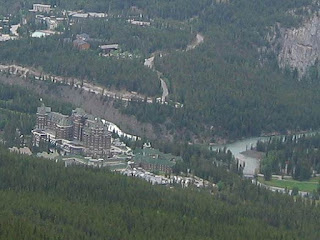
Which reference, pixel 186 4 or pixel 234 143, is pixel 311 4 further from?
pixel 234 143

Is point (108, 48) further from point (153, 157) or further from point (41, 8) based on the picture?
point (153, 157)

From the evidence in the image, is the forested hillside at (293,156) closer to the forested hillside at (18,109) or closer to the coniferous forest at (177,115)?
the coniferous forest at (177,115)

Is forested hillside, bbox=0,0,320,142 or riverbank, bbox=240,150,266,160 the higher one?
forested hillside, bbox=0,0,320,142

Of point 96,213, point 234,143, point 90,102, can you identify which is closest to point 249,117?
point 234,143

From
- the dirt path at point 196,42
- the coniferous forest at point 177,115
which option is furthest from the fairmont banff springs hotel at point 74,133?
the dirt path at point 196,42

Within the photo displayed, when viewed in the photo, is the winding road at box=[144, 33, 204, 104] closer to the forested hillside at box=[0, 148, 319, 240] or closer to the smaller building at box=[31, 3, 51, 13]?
the smaller building at box=[31, 3, 51, 13]

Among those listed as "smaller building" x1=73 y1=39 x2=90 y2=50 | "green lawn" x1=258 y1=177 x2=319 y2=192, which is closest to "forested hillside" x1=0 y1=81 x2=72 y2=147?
"smaller building" x1=73 y1=39 x2=90 y2=50

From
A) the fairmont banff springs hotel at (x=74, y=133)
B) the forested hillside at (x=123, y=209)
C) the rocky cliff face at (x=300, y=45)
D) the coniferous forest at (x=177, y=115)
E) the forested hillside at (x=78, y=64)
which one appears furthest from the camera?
the rocky cliff face at (x=300, y=45)
